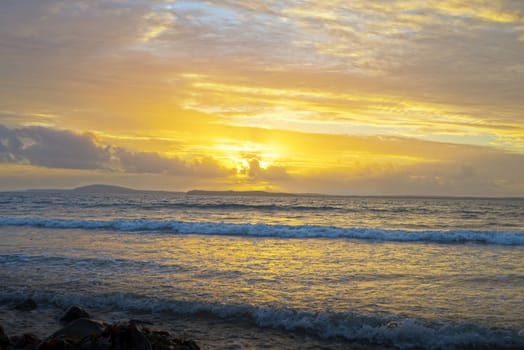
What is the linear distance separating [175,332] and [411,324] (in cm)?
460

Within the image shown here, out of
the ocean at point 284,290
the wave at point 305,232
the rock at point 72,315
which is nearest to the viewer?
the ocean at point 284,290

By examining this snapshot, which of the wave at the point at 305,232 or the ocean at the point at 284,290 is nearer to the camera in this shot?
the ocean at the point at 284,290

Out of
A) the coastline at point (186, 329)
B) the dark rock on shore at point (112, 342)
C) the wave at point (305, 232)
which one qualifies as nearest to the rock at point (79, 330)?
the dark rock on shore at point (112, 342)

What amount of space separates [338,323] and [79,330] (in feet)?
15.9

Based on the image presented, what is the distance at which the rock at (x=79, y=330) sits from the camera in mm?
7305

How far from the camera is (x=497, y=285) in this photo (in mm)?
12469

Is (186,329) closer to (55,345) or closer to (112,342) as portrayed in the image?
(112,342)

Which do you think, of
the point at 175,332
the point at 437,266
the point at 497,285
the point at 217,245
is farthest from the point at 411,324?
the point at 217,245

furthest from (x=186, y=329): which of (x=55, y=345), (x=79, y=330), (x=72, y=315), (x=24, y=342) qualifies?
(x=24, y=342)

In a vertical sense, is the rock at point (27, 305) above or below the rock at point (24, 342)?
below

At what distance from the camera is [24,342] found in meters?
7.30

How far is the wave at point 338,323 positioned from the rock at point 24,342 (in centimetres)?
272

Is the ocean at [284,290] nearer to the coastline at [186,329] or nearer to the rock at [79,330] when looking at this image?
the coastline at [186,329]

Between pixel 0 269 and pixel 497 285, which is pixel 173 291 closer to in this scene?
pixel 0 269
